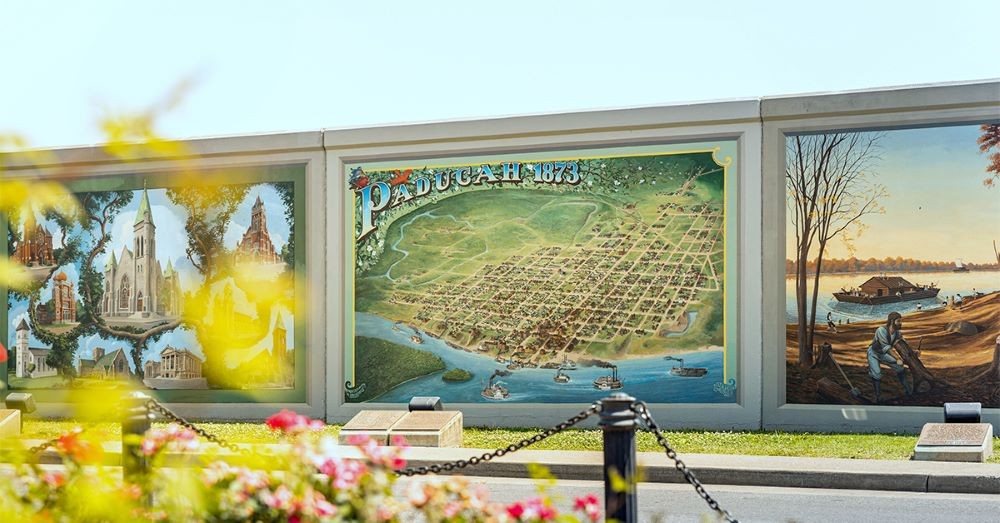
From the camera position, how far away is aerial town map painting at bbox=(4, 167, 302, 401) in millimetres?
18188

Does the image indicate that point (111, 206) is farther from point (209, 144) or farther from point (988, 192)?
point (988, 192)

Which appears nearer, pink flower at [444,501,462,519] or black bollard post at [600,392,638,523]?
pink flower at [444,501,462,519]

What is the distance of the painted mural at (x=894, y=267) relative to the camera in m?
14.9

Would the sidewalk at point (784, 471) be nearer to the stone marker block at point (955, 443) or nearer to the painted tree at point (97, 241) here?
the stone marker block at point (955, 443)

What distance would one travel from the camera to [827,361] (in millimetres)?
15570

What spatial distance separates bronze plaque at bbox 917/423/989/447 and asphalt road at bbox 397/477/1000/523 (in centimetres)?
168

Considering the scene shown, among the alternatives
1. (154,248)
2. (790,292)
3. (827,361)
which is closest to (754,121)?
(790,292)

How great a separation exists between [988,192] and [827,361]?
295cm

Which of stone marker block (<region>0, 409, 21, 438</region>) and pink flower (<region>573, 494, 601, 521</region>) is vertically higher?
pink flower (<region>573, 494, 601, 521</region>)

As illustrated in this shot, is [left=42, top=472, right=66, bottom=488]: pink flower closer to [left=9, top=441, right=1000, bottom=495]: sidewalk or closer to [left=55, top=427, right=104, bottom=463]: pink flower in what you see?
[left=55, top=427, right=104, bottom=463]: pink flower

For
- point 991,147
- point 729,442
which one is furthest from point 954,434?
point 991,147

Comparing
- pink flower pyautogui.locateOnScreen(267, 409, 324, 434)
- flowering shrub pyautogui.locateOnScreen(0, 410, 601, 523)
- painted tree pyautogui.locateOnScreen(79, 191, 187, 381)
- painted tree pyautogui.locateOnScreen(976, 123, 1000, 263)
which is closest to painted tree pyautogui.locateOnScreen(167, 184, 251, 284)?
painted tree pyautogui.locateOnScreen(79, 191, 187, 381)

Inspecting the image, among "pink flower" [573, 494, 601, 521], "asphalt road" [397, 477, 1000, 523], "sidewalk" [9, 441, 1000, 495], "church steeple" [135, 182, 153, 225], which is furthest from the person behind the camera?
"church steeple" [135, 182, 153, 225]
